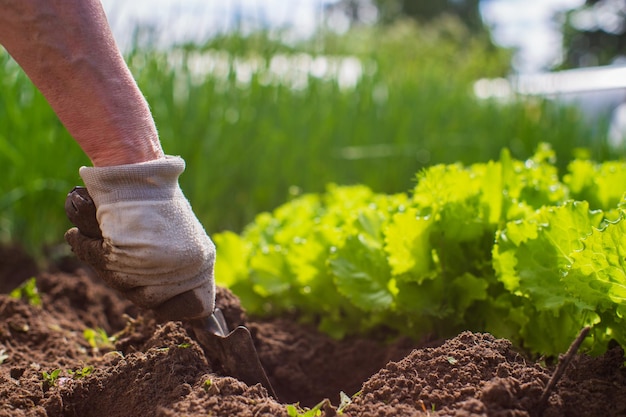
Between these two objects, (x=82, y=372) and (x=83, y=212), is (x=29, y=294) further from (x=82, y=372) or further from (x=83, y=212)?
(x=83, y=212)

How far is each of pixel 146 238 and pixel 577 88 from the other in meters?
5.71

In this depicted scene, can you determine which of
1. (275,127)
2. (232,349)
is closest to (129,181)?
(232,349)

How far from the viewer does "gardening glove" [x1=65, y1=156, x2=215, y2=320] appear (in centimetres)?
147

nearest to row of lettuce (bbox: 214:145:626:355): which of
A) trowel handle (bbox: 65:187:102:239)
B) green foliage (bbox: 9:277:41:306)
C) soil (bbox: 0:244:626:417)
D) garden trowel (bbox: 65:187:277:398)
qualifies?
soil (bbox: 0:244:626:417)

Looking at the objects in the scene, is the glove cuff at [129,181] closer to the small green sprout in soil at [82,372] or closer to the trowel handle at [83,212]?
the trowel handle at [83,212]

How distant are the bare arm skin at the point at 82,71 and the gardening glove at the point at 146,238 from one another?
0.05 meters

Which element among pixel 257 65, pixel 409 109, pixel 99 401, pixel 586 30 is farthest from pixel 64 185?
pixel 586 30

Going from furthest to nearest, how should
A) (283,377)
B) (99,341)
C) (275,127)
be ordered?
1. (275,127)
2. (99,341)
3. (283,377)

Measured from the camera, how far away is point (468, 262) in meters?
2.15

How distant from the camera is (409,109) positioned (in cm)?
531

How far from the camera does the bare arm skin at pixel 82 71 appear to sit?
4.46ft

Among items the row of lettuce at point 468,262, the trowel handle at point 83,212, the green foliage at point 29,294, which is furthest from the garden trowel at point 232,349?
the green foliage at point 29,294

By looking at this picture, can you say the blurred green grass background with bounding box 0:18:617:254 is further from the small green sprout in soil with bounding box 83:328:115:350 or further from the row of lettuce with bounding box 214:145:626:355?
the small green sprout in soil with bounding box 83:328:115:350

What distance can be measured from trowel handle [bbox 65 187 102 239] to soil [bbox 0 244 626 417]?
0.35 meters
